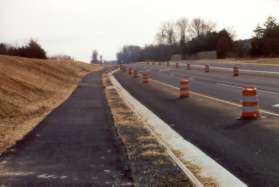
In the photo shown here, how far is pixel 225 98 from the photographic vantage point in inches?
932

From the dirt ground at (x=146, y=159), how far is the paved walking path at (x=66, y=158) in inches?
10.1

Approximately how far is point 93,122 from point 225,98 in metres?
8.54

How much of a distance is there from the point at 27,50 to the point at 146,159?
63.9 m

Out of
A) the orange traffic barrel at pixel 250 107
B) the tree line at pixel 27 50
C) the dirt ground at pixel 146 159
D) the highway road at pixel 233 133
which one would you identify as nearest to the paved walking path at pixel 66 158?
the dirt ground at pixel 146 159

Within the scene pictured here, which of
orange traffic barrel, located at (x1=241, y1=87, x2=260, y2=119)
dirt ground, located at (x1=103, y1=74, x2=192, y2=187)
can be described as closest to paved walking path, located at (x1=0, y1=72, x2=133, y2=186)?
dirt ground, located at (x1=103, y1=74, x2=192, y2=187)

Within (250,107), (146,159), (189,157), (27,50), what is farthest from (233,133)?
(27,50)

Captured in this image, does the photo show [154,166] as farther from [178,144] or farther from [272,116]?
[272,116]

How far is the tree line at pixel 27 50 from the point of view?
7056 cm

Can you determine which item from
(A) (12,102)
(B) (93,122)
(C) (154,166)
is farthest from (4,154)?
(A) (12,102)

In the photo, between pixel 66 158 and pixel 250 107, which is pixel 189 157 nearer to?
pixel 66 158

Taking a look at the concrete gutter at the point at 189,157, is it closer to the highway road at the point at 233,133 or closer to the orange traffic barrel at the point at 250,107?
the highway road at the point at 233,133

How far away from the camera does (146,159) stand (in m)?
10.3

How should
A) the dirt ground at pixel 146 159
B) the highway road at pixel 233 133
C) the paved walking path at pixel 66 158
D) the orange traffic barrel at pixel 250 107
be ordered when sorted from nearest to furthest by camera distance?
the dirt ground at pixel 146 159 < the paved walking path at pixel 66 158 < the highway road at pixel 233 133 < the orange traffic barrel at pixel 250 107

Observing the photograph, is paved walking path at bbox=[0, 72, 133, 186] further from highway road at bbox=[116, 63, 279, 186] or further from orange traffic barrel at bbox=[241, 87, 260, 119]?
orange traffic barrel at bbox=[241, 87, 260, 119]
